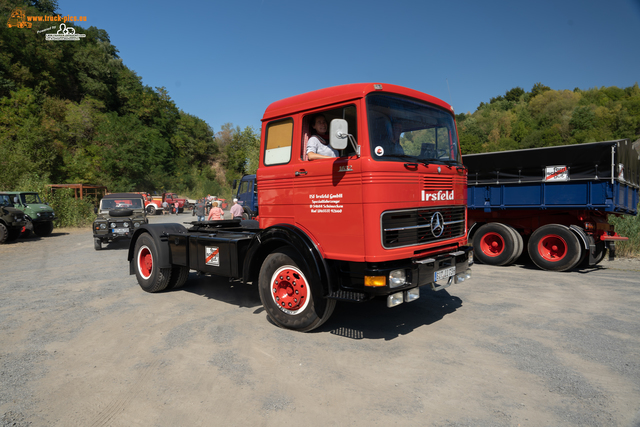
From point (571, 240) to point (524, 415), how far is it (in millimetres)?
6760

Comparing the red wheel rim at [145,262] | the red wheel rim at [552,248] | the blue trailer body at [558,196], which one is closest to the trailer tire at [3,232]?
the red wheel rim at [145,262]

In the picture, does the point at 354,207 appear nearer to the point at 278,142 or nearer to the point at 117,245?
the point at 278,142

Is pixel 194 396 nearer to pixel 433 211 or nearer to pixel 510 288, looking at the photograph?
pixel 433 211

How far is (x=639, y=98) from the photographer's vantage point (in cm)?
6669

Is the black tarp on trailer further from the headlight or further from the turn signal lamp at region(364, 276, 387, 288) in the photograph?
the turn signal lamp at region(364, 276, 387, 288)

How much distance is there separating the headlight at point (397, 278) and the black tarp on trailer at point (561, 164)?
6358mm

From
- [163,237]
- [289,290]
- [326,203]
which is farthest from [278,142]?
[163,237]

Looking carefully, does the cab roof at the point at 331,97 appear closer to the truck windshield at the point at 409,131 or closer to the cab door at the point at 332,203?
the truck windshield at the point at 409,131

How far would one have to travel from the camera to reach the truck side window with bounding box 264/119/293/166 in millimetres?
5184

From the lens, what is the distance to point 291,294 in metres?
4.96

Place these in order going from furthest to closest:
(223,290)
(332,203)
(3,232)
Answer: (3,232)
(223,290)
(332,203)

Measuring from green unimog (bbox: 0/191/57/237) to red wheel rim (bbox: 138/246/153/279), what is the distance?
1247cm

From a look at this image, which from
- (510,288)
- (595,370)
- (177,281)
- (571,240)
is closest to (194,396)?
(595,370)

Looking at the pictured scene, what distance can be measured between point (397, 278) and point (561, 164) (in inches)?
260
